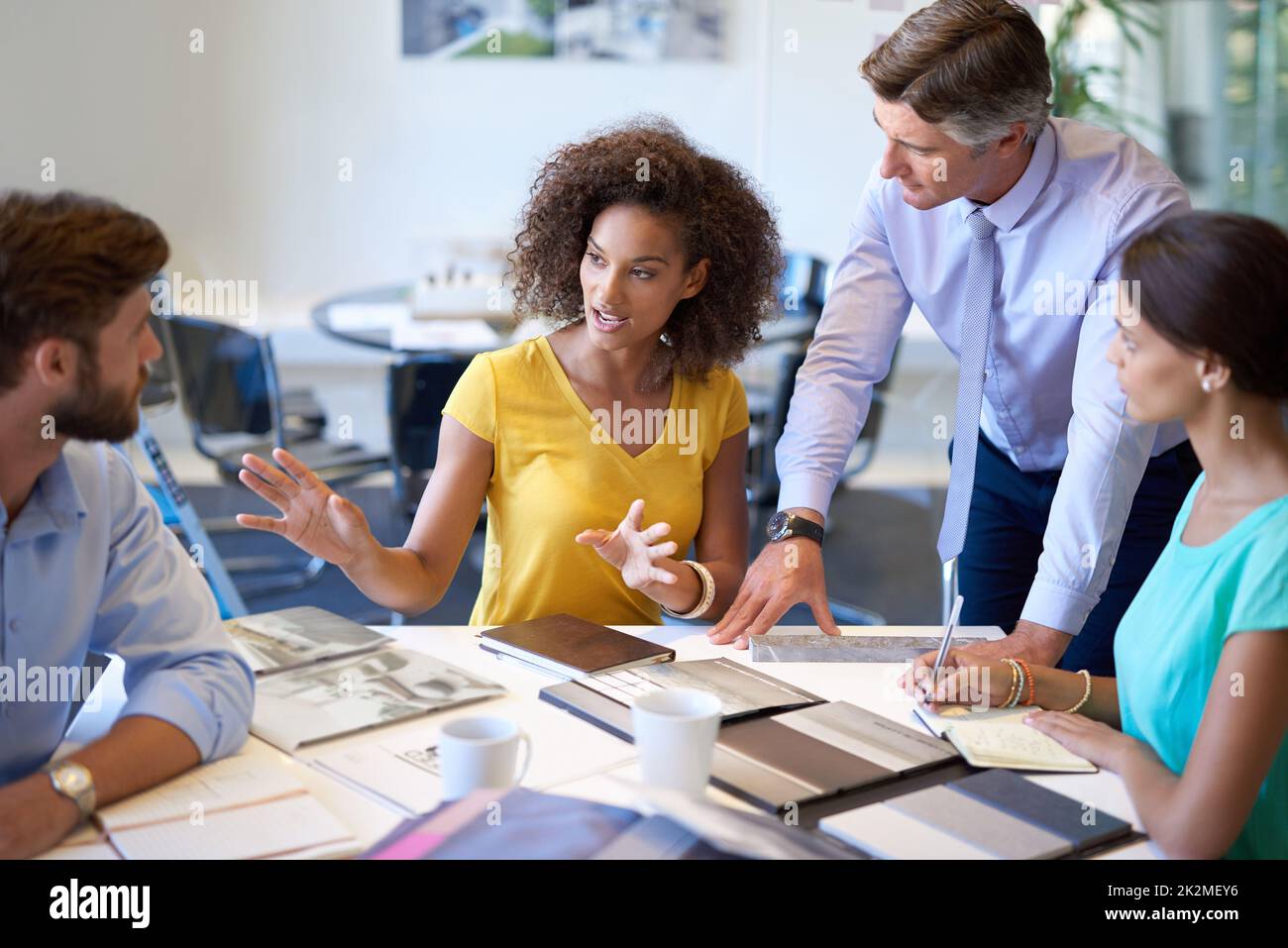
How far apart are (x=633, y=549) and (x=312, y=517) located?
0.49 m

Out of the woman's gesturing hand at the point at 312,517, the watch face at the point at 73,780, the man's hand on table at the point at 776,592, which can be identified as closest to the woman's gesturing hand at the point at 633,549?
the man's hand on table at the point at 776,592

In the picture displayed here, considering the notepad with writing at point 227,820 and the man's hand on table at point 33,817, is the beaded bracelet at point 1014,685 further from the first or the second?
the man's hand on table at point 33,817

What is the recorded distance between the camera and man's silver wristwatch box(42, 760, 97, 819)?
1.26 metres

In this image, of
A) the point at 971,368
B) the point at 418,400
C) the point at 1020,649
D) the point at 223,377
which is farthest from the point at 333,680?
the point at 223,377

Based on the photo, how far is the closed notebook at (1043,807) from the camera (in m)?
1.30

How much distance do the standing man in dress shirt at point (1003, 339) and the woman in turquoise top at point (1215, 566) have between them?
13.0 inches

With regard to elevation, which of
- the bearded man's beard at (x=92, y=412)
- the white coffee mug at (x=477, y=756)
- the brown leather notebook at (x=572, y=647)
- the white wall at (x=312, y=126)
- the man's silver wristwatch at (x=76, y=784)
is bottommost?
the brown leather notebook at (x=572, y=647)

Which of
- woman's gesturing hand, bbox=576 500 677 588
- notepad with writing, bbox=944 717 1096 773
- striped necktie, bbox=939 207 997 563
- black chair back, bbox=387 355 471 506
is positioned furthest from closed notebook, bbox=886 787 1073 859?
black chair back, bbox=387 355 471 506

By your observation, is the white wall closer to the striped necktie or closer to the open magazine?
the striped necktie

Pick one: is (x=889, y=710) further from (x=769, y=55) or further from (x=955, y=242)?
(x=769, y=55)

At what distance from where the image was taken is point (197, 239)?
6.06 meters

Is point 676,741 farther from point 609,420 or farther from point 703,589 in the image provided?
point 609,420
